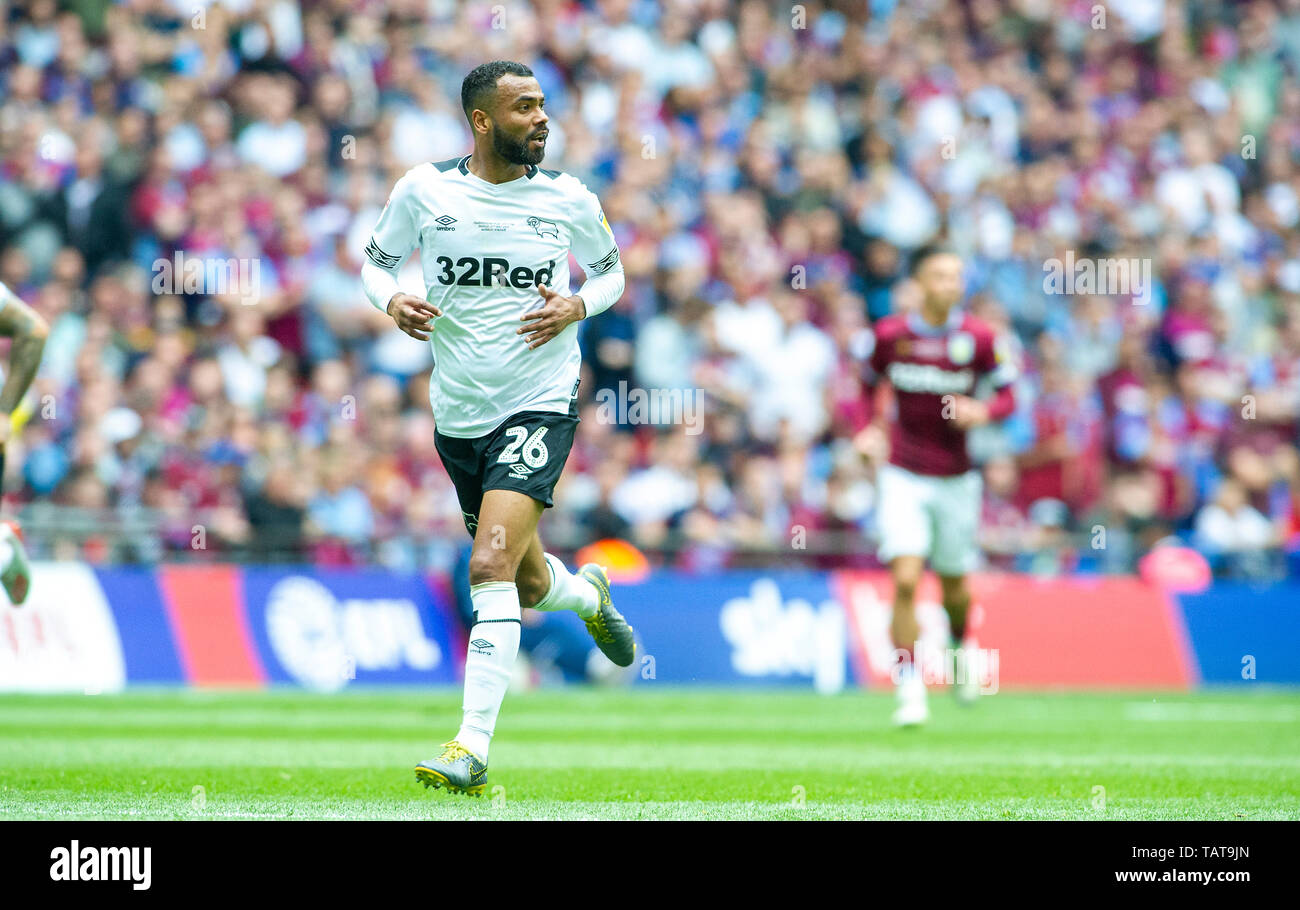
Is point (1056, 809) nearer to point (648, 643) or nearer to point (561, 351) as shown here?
point (561, 351)

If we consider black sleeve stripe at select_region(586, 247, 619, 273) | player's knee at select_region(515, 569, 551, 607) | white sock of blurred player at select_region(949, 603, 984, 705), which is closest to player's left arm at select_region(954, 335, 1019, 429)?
white sock of blurred player at select_region(949, 603, 984, 705)

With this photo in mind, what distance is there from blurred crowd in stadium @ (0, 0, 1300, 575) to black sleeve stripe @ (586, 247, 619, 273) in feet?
29.3

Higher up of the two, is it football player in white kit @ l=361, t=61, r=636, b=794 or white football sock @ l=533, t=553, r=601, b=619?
football player in white kit @ l=361, t=61, r=636, b=794

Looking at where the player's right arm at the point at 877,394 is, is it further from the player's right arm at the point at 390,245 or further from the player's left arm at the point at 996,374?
the player's right arm at the point at 390,245

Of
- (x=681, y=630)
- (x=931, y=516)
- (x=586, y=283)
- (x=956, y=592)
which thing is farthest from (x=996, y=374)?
(x=586, y=283)

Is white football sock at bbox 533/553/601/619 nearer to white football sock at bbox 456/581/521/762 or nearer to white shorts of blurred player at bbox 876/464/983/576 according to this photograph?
white football sock at bbox 456/581/521/762

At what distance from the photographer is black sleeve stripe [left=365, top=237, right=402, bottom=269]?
27.8 ft

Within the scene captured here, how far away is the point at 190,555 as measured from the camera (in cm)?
1686

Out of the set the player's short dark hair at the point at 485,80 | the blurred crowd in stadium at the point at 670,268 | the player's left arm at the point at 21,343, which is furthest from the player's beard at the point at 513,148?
the blurred crowd in stadium at the point at 670,268

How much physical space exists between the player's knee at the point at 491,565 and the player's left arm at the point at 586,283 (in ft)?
3.00

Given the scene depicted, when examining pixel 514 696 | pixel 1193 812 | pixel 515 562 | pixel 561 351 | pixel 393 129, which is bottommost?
pixel 514 696

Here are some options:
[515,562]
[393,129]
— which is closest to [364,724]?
[515,562]
